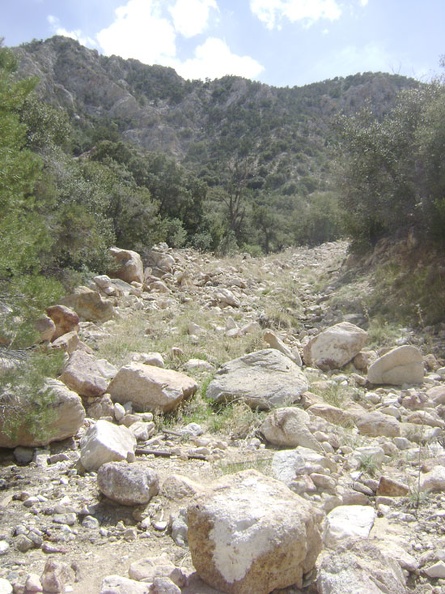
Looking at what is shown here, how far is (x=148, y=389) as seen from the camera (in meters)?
4.97

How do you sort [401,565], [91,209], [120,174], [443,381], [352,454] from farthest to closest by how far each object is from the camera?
[120,174] < [91,209] < [443,381] < [352,454] < [401,565]

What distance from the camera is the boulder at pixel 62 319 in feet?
23.3

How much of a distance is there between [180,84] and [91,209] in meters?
56.2

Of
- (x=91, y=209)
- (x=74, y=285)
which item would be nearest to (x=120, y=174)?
(x=91, y=209)

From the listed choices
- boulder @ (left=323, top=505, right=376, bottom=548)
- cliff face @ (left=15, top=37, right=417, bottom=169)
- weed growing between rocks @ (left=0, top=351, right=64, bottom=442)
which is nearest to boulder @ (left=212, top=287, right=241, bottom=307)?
weed growing between rocks @ (left=0, top=351, right=64, bottom=442)

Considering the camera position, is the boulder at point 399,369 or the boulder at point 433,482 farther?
the boulder at point 399,369

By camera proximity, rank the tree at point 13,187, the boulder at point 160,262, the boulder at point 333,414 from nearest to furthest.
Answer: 1. the tree at point 13,187
2. the boulder at point 333,414
3. the boulder at point 160,262

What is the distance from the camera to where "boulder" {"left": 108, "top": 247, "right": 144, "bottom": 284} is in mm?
11422

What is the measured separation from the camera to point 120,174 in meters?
19.7

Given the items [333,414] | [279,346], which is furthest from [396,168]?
[333,414]

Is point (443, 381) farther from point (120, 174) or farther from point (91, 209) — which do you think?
point (120, 174)

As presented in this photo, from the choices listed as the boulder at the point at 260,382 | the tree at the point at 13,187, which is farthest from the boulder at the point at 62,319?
the tree at the point at 13,187

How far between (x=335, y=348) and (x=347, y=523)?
13.9 feet

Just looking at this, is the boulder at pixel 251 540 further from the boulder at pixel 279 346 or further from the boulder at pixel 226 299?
the boulder at pixel 226 299
